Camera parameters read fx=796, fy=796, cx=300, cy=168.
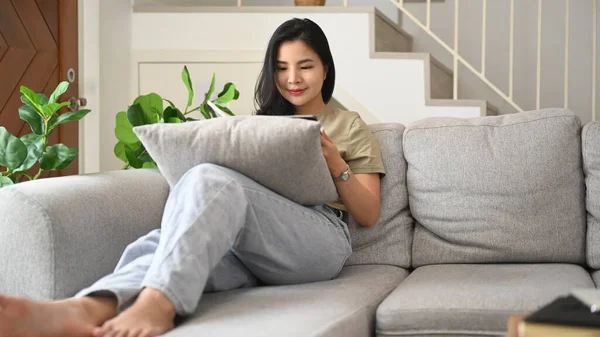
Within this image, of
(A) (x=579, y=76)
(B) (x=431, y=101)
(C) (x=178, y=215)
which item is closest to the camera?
(C) (x=178, y=215)

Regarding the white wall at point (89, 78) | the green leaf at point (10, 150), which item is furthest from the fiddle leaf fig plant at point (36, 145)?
the white wall at point (89, 78)

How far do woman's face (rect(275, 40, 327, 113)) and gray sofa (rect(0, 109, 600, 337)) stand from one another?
0.24 metres

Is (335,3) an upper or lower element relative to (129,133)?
upper

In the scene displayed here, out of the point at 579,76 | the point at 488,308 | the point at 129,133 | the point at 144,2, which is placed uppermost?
the point at 144,2

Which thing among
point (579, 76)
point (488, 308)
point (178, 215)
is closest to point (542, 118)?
point (488, 308)

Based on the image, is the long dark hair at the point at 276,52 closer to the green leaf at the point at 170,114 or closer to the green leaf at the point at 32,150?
the green leaf at the point at 170,114

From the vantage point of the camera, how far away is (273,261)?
1.75 m

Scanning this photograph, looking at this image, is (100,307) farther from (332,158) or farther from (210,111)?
(210,111)

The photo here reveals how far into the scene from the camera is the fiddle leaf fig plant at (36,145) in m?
2.06

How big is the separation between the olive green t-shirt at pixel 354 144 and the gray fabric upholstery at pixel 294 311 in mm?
359

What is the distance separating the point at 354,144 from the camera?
2201mm

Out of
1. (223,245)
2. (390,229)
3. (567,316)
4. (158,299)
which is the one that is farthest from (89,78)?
(567,316)

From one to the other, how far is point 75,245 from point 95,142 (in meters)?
2.02

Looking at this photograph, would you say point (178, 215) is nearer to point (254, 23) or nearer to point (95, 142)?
point (95, 142)
